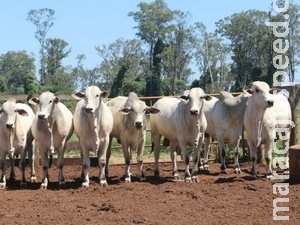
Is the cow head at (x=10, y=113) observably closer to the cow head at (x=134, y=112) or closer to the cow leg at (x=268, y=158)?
the cow head at (x=134, y=112)

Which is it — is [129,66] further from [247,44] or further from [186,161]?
[186,161]

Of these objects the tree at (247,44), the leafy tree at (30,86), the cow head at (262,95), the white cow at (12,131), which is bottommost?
the white cow at (12,131)

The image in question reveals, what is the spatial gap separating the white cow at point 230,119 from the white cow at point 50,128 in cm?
360

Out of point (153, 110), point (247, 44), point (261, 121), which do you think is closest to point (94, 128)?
point (153, 110)

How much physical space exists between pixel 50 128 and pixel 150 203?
3008 millimetres

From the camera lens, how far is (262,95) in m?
10.2

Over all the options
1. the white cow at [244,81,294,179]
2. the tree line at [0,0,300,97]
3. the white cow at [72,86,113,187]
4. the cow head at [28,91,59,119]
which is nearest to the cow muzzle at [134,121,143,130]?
the white cow at [72,86,113,187]

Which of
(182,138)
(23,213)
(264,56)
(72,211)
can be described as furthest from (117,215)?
(264,56)

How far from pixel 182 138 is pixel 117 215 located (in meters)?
3.73

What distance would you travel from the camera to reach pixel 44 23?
66.4m

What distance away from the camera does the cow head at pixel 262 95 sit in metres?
10.1

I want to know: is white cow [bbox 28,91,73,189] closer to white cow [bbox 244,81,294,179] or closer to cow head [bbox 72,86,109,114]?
cow head [bbox 72,86,109,114]

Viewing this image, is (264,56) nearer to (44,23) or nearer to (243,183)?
(44,23)

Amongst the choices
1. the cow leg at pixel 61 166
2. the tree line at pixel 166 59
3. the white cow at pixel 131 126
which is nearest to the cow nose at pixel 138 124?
the white cow at pixel 131 126
